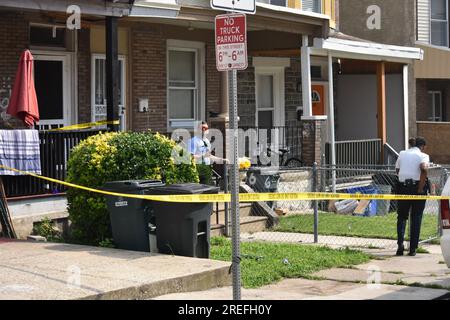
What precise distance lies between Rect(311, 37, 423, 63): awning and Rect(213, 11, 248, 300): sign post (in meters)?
11.3

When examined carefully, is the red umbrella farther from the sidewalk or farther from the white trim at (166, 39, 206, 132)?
the white trim at (166, 39, 206, 132)

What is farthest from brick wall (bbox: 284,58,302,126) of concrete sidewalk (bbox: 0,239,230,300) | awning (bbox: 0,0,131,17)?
concrete sidewalk (bbox: 0,239,230,300)

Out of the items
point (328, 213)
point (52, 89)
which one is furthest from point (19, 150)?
point (328, 213)

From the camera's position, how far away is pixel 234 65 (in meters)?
7.61

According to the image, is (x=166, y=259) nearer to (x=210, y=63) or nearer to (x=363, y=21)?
(x=210, y=63)

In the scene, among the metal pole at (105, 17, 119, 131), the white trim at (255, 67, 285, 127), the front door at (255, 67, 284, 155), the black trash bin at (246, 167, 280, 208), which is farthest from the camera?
the white trim at (255, 67, 285, 127)

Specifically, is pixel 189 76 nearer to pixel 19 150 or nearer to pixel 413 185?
pixel 19 150

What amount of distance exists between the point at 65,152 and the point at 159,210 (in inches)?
133

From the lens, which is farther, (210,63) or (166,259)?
(210,63)

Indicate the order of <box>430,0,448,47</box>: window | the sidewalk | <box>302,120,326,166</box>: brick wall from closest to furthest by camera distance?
1. the sidewalk
2. <box>302,120,326,166</box>: brick wall
3. <box>430,0,448,47</box>: window

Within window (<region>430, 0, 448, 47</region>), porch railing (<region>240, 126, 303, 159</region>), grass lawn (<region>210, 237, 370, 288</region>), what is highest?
window (<region>430, 0, 448, 47</region>)

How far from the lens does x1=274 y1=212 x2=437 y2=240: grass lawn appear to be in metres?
15.0
